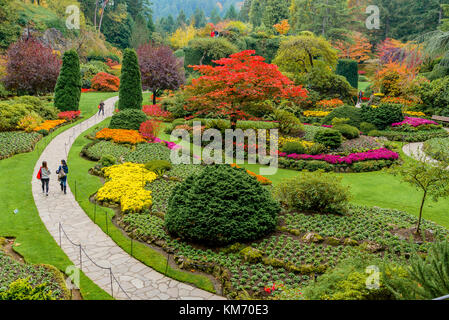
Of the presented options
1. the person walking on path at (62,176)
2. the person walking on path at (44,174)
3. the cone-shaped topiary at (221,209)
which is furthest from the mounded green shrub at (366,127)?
the person walking on path at (44,174)

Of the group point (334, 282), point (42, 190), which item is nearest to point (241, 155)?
point (42, 190)

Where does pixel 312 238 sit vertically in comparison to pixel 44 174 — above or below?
below

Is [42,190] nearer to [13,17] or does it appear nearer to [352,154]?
[352,154]

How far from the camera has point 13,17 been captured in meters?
45.7

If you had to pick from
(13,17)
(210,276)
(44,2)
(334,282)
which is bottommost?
(210,276)

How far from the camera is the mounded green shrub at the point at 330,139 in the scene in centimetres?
1922

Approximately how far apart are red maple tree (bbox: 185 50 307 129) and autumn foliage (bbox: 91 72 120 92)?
25.1m

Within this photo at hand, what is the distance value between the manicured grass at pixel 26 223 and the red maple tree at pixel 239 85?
29.7ft

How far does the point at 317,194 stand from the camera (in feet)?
36.3

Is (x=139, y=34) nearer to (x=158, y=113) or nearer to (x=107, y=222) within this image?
(x=158, y=113)

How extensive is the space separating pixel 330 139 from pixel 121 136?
11.5m

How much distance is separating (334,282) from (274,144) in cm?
1346

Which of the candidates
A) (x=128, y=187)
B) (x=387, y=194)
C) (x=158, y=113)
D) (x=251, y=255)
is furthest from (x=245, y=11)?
(x=251, y=255)

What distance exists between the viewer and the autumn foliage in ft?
137
